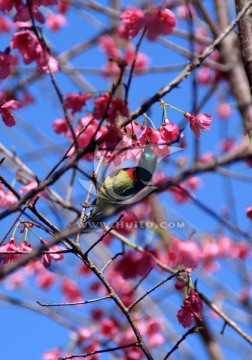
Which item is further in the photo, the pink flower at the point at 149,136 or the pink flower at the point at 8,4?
the pink flower at the point at 149,136

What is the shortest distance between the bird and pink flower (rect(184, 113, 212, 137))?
216 millimetres

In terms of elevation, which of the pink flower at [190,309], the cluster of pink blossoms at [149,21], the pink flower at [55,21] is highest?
the pink flower at [55,21]

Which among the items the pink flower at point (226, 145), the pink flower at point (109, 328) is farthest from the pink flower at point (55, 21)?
the pink flower at point (109, 328)

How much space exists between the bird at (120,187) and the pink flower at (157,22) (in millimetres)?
484

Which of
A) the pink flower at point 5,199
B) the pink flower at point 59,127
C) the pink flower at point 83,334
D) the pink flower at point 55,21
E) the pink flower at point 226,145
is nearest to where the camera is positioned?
the pink flower at point 5,199

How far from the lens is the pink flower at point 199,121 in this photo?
82.4 inches

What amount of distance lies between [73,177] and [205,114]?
62cm

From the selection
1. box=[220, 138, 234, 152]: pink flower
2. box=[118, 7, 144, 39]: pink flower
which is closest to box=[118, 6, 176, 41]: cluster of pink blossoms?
box=[118, 7, 144, 39]: pink flower

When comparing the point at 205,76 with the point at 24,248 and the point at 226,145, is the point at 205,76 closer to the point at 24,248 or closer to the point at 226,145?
the point at 226,145

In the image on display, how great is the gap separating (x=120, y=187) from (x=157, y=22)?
0.66 metres

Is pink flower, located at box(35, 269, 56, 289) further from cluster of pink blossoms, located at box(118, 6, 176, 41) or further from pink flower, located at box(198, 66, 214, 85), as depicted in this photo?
cluster of pink blossoms, located at box(118, 6, 176, 41)

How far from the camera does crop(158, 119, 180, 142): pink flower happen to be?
2.06 meters

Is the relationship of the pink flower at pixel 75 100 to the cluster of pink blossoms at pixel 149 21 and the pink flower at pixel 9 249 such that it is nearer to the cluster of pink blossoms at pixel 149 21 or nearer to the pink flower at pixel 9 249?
the cluster of pink blossoms at pixel 149 21

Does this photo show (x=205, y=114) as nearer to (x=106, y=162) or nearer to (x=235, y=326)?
(x=106, y=162)
